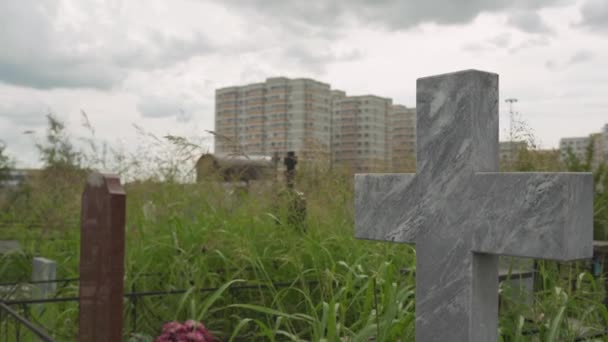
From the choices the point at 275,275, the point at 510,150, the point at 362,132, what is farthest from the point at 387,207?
the point at 362,132

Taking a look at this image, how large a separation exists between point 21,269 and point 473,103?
18.4 ft

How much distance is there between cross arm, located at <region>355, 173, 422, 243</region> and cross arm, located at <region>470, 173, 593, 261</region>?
323 millimetres

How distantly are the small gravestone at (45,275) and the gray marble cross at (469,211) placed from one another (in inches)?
135

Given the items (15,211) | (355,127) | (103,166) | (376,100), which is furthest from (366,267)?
(376,100)

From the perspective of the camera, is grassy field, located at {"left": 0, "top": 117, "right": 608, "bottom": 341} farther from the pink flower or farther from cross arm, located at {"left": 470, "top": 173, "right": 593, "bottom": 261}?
cross arm, located at {"left": 470, "top": 173, "right": 593, "bottom": 261}

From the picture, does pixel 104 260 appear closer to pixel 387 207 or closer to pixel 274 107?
pixel 387 207

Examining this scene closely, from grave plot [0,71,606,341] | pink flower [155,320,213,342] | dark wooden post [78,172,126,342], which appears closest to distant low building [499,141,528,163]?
grave plot [0,71,606,341]

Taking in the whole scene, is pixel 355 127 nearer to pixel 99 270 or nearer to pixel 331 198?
pixel 331 198

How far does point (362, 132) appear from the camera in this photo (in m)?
14.0

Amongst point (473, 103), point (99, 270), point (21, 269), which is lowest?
point (21, 269)

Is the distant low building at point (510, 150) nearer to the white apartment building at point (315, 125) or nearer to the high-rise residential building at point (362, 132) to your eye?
the white apartment building at point (315, 125)

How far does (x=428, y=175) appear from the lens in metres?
2.53

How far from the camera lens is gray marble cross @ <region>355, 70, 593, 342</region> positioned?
2.14 metres

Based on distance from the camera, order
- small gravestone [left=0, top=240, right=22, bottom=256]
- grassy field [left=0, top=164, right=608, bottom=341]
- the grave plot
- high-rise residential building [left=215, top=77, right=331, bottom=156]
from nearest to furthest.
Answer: the grave plot < grassy field [left=0, top=164, right=608, bottom=341] < small gravestone [left=0, top=240, right=22, bottom=256] < high-rise residential building [left=215, top=77, right=331, bottom=156]
